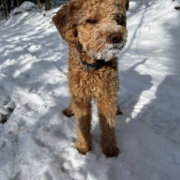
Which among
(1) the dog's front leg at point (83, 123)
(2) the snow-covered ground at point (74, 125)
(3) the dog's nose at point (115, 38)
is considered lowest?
(2) the snow-covered ground at point (74, 125)

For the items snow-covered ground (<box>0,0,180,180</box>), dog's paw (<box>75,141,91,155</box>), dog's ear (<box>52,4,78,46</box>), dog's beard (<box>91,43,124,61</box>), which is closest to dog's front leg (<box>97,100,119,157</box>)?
snow-covered ground (<box>0,0,180,180</box>)

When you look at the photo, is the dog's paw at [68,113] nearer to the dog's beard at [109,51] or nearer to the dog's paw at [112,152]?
the dog's paw at [112,152]

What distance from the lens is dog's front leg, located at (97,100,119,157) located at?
2.68m

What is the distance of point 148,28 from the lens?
777 cm

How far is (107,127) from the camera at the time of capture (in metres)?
2.79

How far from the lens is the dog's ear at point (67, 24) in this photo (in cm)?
224

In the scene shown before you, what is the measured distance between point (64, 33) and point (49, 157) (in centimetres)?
147

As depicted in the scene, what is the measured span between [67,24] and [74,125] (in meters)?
1.61

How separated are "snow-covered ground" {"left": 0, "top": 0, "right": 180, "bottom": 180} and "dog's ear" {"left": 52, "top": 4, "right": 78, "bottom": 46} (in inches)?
54.5

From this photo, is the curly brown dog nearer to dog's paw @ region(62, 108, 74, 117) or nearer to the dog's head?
the dog's head

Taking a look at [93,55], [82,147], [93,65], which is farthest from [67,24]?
[82,147]

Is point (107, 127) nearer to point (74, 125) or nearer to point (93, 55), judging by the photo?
point (74, 125)

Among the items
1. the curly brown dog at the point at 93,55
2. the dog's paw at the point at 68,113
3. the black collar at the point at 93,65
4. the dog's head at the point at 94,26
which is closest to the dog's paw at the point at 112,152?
the curly brown dog at the point at 93,55

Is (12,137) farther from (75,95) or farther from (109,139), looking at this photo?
(109,139)
